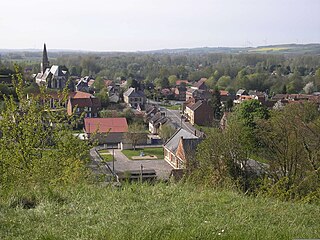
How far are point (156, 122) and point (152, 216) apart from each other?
31.0 meters

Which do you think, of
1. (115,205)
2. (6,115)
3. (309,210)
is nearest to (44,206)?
(115,205)

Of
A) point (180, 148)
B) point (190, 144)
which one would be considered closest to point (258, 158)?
point (190, 144)

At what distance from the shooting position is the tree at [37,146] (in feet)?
26.8

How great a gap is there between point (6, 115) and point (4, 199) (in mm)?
3826

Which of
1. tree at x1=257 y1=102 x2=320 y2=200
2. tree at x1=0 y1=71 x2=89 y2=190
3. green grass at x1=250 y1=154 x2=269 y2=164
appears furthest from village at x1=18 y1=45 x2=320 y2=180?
tree at x1=0 y1=71 x2=89 y2=190

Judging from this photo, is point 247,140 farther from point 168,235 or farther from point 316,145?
point 168,235

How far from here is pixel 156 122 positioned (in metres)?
36.1

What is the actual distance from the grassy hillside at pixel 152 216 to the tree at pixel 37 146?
196cm

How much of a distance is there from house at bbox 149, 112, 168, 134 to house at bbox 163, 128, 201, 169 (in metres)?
8.65

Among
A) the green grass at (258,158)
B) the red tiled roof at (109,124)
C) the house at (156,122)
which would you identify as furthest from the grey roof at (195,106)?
the green grass at (258,158)

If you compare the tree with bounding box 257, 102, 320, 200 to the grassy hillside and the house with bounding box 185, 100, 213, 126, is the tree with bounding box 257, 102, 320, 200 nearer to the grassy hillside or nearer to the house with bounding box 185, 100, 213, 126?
the grassy hillside

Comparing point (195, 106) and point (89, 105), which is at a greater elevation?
point (89, 105)

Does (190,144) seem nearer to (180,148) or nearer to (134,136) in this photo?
(180,148)

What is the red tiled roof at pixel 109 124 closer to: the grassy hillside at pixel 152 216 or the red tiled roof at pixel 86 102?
the red tiled roof at pixel 86 102
